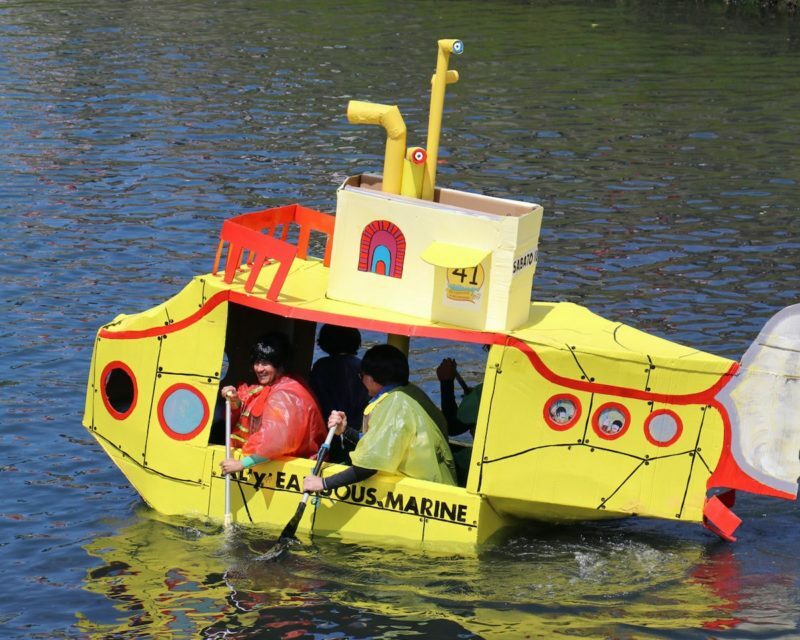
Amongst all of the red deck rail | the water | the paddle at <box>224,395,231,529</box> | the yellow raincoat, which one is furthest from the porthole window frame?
the yellow raincoat

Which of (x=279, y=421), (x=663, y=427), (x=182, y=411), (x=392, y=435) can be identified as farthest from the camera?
(x=182, y=411)

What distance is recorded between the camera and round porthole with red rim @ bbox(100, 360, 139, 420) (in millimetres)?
10125

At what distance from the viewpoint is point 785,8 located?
3262 cm

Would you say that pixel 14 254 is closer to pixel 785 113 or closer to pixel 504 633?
pixel 504 633

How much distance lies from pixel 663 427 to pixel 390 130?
8.98 feet

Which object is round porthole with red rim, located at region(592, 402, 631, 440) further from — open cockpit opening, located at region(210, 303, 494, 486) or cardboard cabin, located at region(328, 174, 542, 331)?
open cockpit opening, located at region(210, 303, 494, 486)

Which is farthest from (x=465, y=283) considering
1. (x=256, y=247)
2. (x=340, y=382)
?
(x=340, y=382)

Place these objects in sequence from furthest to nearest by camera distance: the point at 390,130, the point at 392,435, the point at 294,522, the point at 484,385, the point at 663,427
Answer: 1. the point at 390,130
2. the point at 294,522
3. the point at 392,435
4. the point at 484,385
5. the point at 663,427

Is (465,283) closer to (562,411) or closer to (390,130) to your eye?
(562,411)

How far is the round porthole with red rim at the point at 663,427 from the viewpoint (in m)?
8.91

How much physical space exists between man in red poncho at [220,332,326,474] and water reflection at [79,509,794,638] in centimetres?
66

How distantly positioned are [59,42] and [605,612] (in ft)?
74.7

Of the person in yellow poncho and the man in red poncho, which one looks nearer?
the person in yellow poncho

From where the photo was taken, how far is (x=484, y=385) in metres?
9.08
